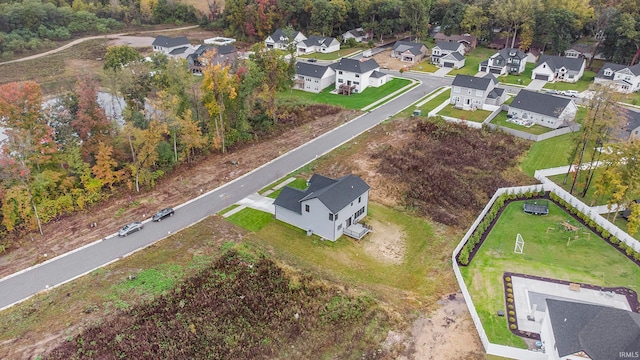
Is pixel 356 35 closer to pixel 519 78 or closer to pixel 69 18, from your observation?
pixel 519 78

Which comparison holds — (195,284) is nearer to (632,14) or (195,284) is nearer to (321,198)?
(321,198)

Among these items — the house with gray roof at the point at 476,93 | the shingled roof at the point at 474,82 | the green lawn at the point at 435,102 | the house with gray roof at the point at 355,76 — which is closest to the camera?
the shingled roof at the point at 474,82

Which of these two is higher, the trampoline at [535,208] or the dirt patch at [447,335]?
the trampoline at [535,208]

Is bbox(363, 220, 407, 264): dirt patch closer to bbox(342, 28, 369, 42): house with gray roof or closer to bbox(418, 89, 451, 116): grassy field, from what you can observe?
bbox(418, 89, 451, 116): grassy field

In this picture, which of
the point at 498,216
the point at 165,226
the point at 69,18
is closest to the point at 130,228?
the point at 165,226

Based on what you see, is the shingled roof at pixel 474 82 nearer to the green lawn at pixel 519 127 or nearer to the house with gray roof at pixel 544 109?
the house with gray roof at pixel 544 109

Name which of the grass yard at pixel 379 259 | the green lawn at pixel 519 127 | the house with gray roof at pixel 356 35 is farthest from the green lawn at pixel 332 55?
the grass yard at pixel 379 259

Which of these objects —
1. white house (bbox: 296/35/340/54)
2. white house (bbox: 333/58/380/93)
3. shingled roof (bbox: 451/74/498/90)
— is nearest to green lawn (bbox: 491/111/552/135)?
shingled roof (bbox: 451/74/498/90)
